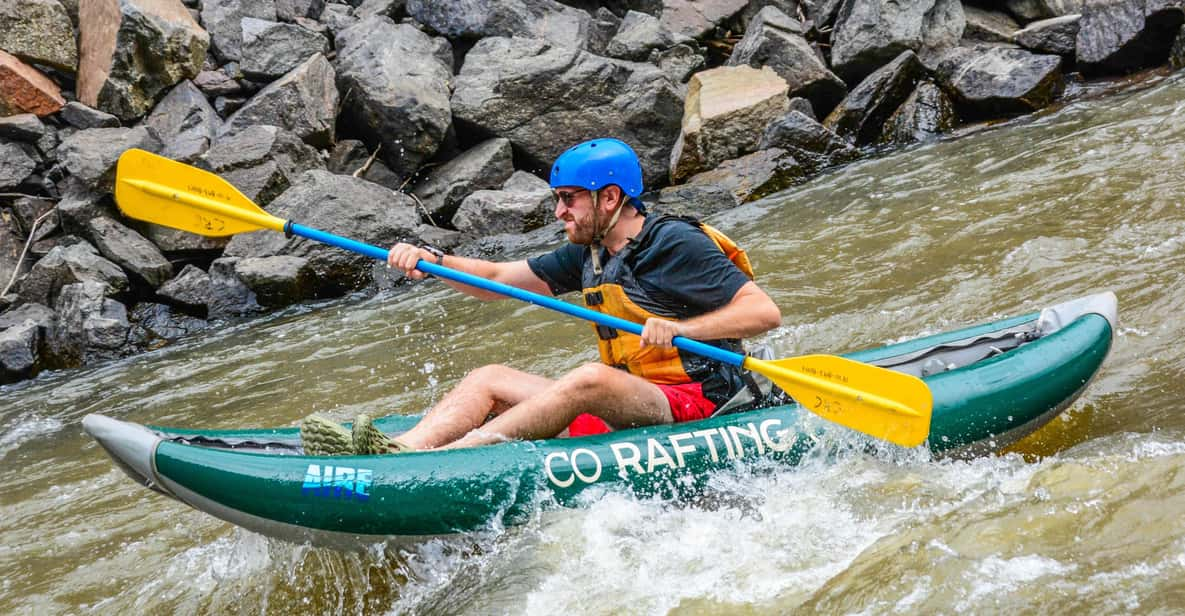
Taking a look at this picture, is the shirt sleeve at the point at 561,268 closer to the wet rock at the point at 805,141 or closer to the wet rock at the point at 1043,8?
the wet rock at the point at 805,141

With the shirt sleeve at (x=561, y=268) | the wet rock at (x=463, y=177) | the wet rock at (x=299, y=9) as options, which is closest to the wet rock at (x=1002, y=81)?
the wet rock at (x=463, y=177)

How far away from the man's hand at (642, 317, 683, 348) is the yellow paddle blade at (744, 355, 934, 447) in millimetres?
302

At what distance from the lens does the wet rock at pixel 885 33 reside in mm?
11078

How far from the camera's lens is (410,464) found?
302cm

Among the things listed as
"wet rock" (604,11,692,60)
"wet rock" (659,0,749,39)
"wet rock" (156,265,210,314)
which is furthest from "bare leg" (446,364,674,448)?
"wet rock" (659,0,749,39)

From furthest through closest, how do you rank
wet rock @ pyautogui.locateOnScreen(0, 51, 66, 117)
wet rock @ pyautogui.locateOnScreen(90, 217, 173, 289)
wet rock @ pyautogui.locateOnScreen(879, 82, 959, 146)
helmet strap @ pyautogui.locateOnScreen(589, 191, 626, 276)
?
wet rock @ pyautogui.locateOnScreen(879, 82, 959, 146) < wet rock @ pyautogui.locateOnScreen(0, 51, 66, 117) < wet rock @ pyautogui.locateOnScreen(90, 217, 173, 289) < helmet strap @ pyautogui.locateOnScreen(589, 191, 626, 276)

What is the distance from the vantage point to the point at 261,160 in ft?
30.1

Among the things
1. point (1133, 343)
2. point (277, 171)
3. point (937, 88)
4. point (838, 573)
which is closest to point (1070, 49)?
point (937, 88)

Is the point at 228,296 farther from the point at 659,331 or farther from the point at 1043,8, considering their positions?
the point at 1043,8

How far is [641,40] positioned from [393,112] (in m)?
3.37

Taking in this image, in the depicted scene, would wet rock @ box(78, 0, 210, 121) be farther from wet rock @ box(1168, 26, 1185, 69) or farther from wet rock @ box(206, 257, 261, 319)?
wet rock @ box(1168, 26, 1185, 69)

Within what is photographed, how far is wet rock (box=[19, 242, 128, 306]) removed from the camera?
26.7 ft

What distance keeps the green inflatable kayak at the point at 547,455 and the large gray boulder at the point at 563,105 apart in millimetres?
6920

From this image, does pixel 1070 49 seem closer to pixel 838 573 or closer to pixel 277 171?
pixel 277 171
